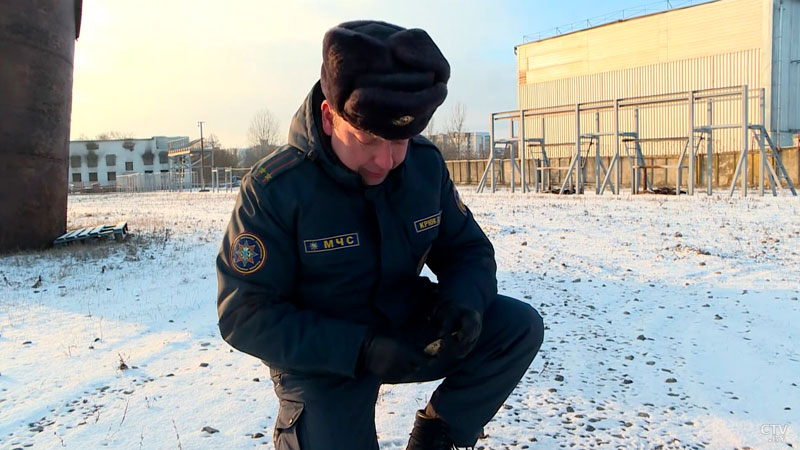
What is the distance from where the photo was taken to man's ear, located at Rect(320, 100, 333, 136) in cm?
162

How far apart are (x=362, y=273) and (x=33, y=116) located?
615 cm

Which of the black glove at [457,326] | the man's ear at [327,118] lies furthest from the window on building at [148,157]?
the black glove at [457,326]

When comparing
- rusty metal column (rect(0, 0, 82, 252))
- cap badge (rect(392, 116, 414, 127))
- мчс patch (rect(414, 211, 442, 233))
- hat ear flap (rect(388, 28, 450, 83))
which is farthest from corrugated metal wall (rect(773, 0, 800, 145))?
cap badge (rect(392, 116, 414, 127))

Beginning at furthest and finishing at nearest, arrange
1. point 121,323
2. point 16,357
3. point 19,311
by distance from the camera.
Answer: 1. point 19,311
2. point 121,323
3. point 16,357

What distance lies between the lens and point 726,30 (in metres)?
26.1

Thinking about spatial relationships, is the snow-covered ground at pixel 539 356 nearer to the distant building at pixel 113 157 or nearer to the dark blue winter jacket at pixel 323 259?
the dark blue winter jacket at pixel 323 259

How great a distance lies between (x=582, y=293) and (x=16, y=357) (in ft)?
12.5

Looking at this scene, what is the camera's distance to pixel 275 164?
168cm

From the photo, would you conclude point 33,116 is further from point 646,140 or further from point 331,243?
point 646,140

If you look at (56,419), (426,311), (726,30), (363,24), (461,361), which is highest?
(726,30)

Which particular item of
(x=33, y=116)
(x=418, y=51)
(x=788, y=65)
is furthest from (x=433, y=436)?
(x=788, y=65)

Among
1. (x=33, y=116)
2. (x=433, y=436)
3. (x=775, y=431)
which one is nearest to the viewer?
(x=433, y=436)

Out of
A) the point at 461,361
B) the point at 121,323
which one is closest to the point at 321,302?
the point at 461,361

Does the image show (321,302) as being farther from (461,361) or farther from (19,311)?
(19,311)
